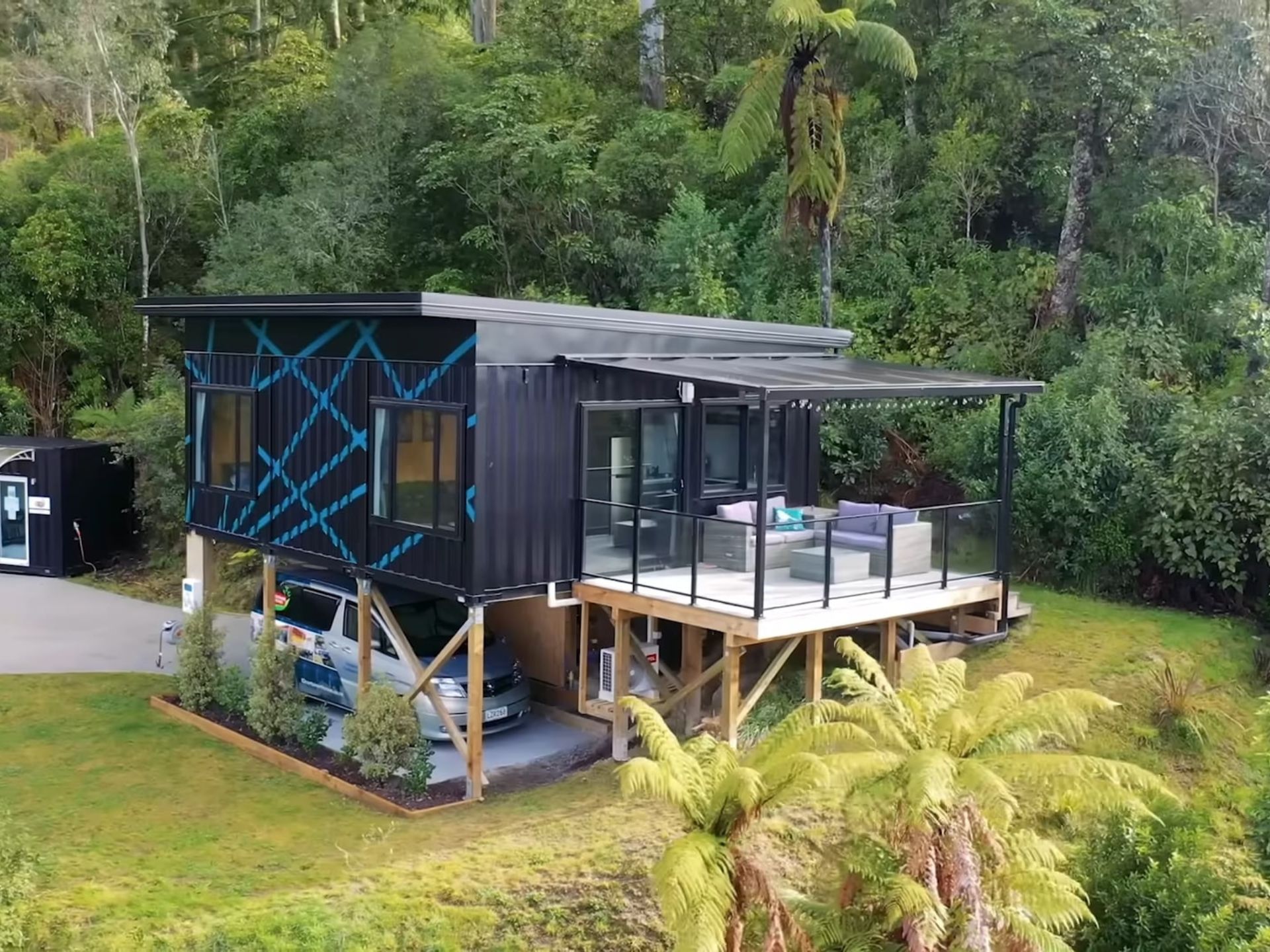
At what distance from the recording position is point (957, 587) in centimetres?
1306

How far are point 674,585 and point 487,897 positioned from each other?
4013 millimetres

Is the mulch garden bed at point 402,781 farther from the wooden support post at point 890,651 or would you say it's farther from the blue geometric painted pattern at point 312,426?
the wooden support post at point 890,651

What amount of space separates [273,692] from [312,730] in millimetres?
748

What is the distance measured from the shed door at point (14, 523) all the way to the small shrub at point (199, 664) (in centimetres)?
939

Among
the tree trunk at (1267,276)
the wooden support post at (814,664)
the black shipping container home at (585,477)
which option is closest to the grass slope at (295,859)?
the black shipping container home at (585,477)

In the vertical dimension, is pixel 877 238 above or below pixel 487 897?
above

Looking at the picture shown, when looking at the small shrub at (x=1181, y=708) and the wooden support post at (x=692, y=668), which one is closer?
the small shrub at (x=1181, y=708)

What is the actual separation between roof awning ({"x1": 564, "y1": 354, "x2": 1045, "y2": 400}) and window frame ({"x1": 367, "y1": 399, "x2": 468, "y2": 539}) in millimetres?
1329

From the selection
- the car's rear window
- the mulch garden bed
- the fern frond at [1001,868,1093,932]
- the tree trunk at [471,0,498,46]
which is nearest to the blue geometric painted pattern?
the car's rear window

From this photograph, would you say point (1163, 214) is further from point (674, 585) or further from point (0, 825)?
point (0, 825)

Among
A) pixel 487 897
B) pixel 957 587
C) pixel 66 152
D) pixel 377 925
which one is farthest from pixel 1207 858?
pixel 66 152

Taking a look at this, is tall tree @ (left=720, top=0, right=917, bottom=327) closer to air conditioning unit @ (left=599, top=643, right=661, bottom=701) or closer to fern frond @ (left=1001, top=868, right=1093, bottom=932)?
air conditioning unit @ (left=599, top=643, right=661, bottom=701)

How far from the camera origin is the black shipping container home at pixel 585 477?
38.3 feet

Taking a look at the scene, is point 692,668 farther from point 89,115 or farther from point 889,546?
point 89,115
